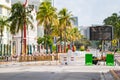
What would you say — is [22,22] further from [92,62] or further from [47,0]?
[47,0]

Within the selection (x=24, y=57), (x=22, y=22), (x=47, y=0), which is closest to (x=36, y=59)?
(x=24, y=57)

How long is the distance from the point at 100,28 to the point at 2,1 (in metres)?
38.0

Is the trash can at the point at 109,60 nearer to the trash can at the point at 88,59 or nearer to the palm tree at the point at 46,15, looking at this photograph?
the trash can at the point at 88,59

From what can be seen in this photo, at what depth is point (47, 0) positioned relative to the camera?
294 feet

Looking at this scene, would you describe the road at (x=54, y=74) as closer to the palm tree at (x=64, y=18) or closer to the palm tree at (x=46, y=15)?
the palm tree at (x=46, y=15)

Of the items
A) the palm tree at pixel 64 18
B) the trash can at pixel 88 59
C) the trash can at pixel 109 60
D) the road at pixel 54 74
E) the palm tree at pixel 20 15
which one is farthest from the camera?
the palm tree at pixel 64 18

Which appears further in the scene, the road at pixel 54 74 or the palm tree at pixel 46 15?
the palm tree at pixel 46 15

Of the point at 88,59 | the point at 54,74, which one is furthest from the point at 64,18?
the point at 54,74

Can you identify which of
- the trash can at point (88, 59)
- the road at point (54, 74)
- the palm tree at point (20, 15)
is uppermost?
the palm tree at point (20, 15)

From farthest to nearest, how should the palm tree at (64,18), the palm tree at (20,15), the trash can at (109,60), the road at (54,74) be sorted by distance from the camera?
the palm tree at (64,18), the palm tree at (20,15), the trash can at (109,60), the road at (54,74)

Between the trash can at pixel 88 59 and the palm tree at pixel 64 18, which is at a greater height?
the palm tree at pixel 64 18

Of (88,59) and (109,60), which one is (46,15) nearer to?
(88,59)

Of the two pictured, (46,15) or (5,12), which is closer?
(5,12)

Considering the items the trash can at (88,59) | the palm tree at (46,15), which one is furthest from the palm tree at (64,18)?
the trash can at (88,59)
